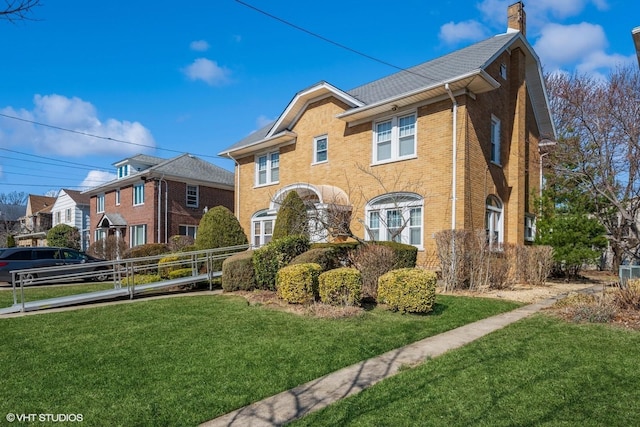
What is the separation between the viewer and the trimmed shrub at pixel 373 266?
9570 mm

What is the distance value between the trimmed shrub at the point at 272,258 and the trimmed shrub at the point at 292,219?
2.22 metres

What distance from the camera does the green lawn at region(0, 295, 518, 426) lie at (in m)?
4.07

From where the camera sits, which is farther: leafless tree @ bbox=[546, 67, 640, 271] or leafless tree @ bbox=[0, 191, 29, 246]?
leafless tree @ bbox=[0, 191, 29, 246]

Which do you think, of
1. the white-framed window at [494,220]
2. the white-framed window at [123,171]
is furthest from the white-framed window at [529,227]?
the white-framed window at [123,171]

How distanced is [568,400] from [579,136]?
591 inches

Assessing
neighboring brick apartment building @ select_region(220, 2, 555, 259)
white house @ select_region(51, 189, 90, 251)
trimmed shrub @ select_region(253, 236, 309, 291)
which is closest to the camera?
trimmed shrub @ select_region(253, 236, 309, 291)

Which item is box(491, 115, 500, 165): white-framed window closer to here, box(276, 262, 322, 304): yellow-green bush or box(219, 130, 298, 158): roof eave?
box(219, 130, 298, 158): roof eave

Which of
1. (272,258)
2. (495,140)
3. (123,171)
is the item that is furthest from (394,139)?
(123,171)

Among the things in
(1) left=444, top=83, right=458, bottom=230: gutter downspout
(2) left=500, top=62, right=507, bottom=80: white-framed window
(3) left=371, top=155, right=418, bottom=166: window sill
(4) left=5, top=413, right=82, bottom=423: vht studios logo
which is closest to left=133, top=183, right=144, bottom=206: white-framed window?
(3) left=371, top=155, right=418, bottom=166: window sill

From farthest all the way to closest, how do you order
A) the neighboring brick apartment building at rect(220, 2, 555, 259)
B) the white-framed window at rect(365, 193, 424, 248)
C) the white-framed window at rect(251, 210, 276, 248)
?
1. the white-framed window at rect(251, 210, 276, 248)
2. the white-framed window at rect(365, 193, 424, 248)
3. the neighboring brick apartment building at rect(220, 2, 555, 259)

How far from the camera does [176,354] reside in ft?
18.3

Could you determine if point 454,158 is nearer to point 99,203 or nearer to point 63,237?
point 99,203

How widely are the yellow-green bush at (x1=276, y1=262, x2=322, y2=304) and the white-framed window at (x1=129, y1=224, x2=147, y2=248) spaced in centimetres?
2132

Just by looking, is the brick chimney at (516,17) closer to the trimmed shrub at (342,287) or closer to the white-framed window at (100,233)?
the trimmed shrub at (342,287)
